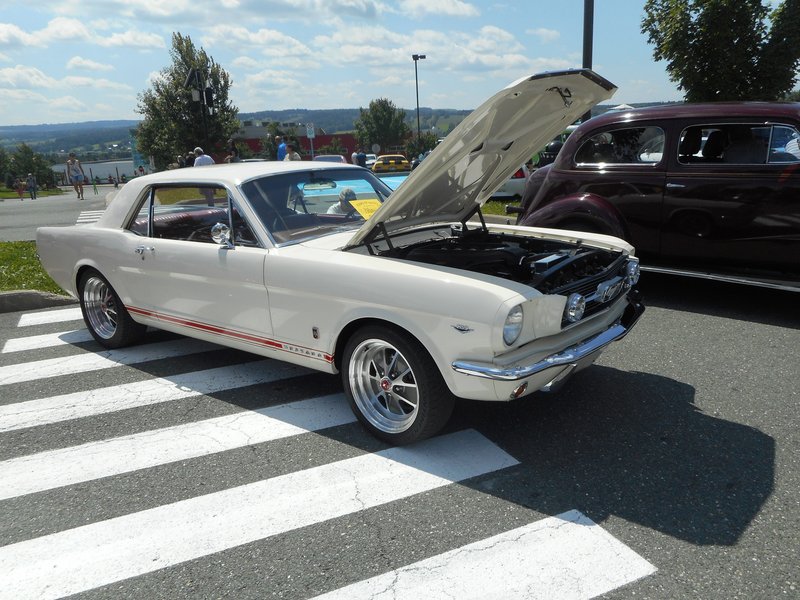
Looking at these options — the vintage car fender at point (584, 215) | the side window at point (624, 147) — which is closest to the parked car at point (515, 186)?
the side window at point (624, 147)

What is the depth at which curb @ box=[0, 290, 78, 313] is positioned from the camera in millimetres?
6887

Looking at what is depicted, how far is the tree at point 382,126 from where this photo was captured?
99.7 meters

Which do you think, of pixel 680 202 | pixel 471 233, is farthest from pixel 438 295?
pixel 680 202

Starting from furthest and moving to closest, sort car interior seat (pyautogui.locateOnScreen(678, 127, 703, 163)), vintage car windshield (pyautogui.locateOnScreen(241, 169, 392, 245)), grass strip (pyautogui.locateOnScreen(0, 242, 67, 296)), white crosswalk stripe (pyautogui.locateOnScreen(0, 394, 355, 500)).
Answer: grass strip (pyautogui.locateOnScreen(0, 242, 67, 296))
car interior seat (pyautogui.locateOnScreen(678, 127, 703, 163))
vintage car windshield (pyautogui.locateOnScreen(241, 169, 392, 245))
white crosswalk stripe (pyautogui.locateOnScreen(0, 394, 355, 500))

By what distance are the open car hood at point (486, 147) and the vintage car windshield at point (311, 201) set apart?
0.50 m

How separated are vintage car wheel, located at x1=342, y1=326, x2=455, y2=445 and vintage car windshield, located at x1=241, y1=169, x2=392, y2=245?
0.94 metres

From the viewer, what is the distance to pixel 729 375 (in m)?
4.21

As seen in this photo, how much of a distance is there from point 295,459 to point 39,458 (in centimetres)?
154

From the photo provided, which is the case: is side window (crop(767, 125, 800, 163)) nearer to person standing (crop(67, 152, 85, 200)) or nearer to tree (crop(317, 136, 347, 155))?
person standing (crop(67, 152, 85, 200))

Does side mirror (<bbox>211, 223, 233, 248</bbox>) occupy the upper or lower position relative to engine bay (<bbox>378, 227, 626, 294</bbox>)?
upper

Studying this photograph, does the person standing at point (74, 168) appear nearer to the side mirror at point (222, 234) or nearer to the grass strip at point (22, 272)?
the grass strip at point (22, 272)

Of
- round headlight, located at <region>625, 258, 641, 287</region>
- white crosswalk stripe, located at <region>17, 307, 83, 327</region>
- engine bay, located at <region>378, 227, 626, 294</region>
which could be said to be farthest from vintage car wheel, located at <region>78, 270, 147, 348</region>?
round headlight, located at <region>625, 258, 641, 287</region>

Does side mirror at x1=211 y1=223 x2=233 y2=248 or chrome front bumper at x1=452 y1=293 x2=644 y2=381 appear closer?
chrome front bumper at x1=452 y1=293 x2=644 y2=381

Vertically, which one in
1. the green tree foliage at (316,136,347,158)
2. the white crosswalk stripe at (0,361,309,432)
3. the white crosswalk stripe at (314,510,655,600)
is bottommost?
the white crosswalk stripe at (314,510,655,600)
